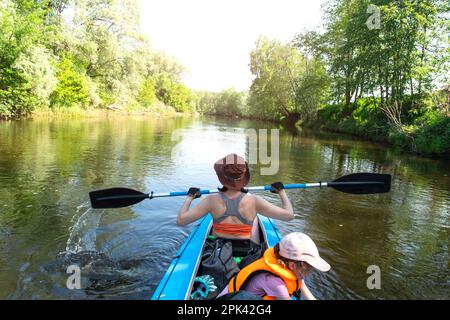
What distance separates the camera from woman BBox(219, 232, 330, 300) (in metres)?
2.20

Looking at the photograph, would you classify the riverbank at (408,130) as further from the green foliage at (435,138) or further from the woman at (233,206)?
the woman at (233,206)

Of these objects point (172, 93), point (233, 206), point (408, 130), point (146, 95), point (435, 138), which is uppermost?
point (172, 93)

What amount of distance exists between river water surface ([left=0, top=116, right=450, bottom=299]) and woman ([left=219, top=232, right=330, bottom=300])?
2.07m

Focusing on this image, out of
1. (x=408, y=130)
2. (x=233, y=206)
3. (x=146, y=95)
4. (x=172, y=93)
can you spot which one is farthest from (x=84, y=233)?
(x=172, y=93)

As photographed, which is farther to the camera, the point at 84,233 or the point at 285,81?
the point at 285,81

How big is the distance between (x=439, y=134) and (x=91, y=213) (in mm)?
14338

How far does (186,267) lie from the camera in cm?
334

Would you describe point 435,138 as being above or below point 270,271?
above

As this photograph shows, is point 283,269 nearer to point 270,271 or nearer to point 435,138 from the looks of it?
point 270,271

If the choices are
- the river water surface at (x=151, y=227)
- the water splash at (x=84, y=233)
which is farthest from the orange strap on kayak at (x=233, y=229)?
the water splash at (x=84, y=233)

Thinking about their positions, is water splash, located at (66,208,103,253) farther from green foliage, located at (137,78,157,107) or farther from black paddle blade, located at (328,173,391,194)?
green foliage, located at (137,78,157,107)

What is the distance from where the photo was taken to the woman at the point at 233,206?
3.21 metres

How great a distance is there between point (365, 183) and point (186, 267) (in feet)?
10.3

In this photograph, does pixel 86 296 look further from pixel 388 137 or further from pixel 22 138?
pixel 388 137
